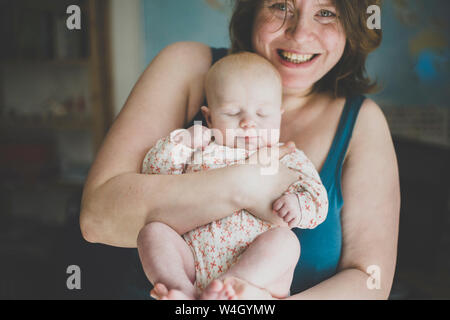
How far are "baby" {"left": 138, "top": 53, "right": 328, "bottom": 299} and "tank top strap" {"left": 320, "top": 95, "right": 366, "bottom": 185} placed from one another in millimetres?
78

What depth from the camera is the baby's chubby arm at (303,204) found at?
21.7 inches

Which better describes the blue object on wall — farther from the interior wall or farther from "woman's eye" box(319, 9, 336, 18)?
"woman's eye" box(319, 9, 336, 18)

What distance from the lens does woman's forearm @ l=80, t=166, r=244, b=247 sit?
0.57 meters

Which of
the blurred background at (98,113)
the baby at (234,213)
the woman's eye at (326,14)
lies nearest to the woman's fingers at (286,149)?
the baby at (234,213)

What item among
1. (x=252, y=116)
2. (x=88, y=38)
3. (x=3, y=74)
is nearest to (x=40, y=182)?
(x=3, y=74)

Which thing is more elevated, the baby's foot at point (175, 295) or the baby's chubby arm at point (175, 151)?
the baby's chubby arm at point (175, 151)

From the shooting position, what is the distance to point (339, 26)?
67cm

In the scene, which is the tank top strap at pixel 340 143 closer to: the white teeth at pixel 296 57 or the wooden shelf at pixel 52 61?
the white teeth at pixel 296 57

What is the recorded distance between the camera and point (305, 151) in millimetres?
728

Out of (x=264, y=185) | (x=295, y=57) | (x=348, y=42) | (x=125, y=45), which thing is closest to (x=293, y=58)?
(x=295, y=57)

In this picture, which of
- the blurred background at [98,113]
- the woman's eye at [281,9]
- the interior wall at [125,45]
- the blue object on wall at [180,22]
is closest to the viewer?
the woman's eye at [281,9]

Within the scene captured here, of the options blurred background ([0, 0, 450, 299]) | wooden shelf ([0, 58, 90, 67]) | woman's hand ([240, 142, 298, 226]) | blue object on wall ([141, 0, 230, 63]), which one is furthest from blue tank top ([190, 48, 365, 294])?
wooden shelf ([0, 58, 90, 67])

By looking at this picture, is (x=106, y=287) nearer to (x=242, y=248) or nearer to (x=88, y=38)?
(x=242, y=248)

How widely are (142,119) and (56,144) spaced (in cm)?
193
